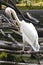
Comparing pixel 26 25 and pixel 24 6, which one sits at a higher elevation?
pixel 26 25

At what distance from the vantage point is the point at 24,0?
8.93 meters

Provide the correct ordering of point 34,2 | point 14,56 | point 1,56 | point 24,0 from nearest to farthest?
1. point 1,56
2. point 14,56
3. point 24,0
4. point 34,2

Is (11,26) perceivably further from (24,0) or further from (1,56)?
(24,0)

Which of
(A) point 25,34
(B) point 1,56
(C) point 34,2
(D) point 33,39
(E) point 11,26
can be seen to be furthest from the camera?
(C) point 34,2

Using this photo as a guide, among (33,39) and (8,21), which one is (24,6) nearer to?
(8,21)

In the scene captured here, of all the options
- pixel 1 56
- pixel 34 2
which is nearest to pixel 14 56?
pixel 1 56

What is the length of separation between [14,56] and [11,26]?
0.96m

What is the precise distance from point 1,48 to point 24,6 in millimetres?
5284

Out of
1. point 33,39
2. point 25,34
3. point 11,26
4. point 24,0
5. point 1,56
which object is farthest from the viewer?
point 24,0

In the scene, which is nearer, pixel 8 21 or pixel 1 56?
pixel 8 21

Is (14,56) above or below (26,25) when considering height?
below

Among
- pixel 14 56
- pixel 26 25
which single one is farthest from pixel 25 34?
pixel 14 56

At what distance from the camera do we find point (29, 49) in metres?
4.15

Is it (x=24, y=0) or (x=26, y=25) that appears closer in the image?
(x=26, y=25)
